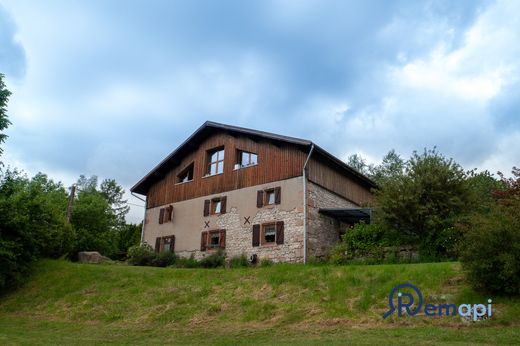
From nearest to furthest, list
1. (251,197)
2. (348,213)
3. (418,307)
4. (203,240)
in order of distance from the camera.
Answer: (418,307), (348,213), (251,197), (203,240)

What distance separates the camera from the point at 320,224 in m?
21.0

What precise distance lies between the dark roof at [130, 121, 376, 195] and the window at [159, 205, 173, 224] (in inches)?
93.5

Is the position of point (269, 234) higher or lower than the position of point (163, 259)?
higher

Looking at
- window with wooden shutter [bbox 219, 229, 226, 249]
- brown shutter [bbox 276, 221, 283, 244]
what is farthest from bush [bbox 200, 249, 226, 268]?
brown shutter [bbox 276, 221, 283, 244]

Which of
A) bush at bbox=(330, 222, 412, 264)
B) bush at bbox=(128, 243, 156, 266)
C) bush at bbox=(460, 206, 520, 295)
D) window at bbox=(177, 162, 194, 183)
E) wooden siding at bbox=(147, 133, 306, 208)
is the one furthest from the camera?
window at bbox=(177, 162, 194, 183)

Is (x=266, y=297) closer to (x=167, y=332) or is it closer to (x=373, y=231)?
(x=167, y=332)

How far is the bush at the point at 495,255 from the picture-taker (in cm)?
995

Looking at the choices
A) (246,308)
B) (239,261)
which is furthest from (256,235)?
(246,308)

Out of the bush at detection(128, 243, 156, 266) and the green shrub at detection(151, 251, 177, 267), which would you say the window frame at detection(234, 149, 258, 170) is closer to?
the green shrub at detection(151, 251, 177, 267)

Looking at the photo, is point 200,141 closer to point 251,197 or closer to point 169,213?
point 169,213

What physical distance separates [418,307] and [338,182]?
505 inches

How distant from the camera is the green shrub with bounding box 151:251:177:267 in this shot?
2367cm

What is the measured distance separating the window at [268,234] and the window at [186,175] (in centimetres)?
667

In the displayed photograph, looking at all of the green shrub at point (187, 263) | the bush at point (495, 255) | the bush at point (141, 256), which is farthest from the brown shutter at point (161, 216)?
the bush at point (495, 255)
